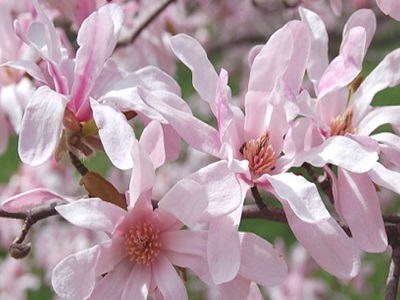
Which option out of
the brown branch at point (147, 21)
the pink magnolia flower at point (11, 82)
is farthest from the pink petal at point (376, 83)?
the brown branch at point (147, 21)

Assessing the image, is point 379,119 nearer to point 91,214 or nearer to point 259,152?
point 259,152

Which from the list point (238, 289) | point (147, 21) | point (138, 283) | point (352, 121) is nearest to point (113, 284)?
point (138, 283)

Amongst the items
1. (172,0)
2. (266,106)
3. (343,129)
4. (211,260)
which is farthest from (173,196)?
(172,0)

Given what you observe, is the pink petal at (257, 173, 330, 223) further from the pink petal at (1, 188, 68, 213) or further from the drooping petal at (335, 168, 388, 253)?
the pink petal at (1, 188, 68, 213)

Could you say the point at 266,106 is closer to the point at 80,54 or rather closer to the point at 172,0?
the point at 80,54

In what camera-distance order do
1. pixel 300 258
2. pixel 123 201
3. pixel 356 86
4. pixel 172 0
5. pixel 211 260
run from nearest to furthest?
pixel 211 260 → pixel 123 201 → pixel 356 86 → pixel 172 0 → pixel 300 258

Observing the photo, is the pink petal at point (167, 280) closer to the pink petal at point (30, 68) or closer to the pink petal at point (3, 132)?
the pink petal at point (30, 68)
